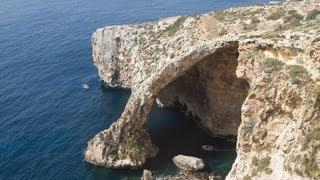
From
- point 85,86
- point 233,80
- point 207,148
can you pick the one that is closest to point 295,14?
point 233,80

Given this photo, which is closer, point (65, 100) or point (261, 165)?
point (261, 165)

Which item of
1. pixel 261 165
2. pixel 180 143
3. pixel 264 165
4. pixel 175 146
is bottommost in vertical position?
pixel 175 146

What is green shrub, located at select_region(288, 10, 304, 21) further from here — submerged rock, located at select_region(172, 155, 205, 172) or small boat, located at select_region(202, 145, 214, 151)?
submerged rock, located at select_region(172, 155, 205, 172)

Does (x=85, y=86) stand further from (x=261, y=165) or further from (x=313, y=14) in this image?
(x=261, y=165)

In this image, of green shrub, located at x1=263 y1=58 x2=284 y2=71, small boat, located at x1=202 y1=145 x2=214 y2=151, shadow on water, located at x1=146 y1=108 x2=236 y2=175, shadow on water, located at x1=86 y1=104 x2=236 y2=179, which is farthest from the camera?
small boat, located at x1=202 y1=145 x2=214 y2=151

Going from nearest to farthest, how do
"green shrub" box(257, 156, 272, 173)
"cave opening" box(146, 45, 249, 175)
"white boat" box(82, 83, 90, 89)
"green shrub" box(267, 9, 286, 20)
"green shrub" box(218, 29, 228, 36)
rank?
"green shrub" box(257, 156, 272, 173) < "green shrub" box(218, 29, 228, 36) < "cave opening" box(146, 45, 249, 175) < "green shrub" box(267, 9, 286, 20) < "white boat" box(82, 83, 90, 89)

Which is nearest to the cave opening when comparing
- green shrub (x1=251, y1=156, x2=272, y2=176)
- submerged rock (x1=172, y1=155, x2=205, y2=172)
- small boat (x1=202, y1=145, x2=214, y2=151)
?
small boat (x1=202, y1=145, x2=214, y2=151)
